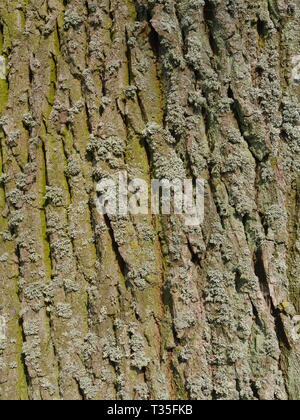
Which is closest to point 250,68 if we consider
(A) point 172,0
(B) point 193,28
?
(B) point 193,28

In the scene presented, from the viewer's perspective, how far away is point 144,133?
206 centimetres

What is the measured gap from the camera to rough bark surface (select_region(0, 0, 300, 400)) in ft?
6.45

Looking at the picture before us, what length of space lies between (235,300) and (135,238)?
1.61 ft

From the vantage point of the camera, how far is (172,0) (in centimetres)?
211

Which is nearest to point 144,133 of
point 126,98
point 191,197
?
point 126,98

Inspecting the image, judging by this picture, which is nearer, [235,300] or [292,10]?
[235,300]

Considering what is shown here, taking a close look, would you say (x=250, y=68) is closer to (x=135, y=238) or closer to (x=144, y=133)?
(x=144, y=133)

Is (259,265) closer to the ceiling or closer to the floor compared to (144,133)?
closer to the floor

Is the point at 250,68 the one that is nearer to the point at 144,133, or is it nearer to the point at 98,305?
the point at 144,133

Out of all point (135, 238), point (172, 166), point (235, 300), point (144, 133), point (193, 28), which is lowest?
point (235, 300)

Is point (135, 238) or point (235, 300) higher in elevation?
point (135, 238)

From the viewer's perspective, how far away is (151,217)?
6.69ft

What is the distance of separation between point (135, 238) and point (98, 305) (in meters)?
0.32

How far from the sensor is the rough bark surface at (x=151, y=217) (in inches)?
77.4
